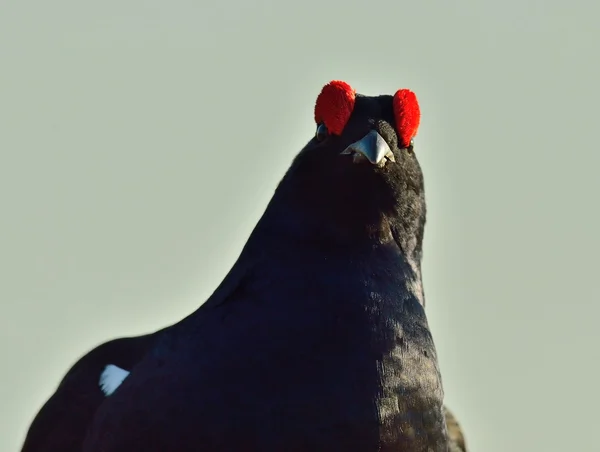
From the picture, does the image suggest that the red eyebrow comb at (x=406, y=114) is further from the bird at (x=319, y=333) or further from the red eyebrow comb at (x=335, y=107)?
the red eyebrow comb at (x=335, y=107)

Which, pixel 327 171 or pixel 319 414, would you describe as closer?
pixel 319 414

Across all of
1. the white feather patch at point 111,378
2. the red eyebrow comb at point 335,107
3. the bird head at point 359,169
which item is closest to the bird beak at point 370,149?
the bird head at point 359,169

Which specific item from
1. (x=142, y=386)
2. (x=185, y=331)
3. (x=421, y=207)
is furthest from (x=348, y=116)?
(x=142, y=386)

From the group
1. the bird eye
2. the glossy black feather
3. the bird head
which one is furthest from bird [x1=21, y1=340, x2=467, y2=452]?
the bird eye

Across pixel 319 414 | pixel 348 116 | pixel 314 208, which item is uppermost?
pixel 348 116

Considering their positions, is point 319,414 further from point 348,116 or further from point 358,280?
point 348,116

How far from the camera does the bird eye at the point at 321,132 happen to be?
14.1 feet

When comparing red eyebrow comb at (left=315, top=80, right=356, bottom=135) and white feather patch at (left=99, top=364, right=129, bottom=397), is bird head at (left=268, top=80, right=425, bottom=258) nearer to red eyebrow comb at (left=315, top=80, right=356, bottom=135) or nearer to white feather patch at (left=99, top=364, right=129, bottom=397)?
red eyebrow comb at (left=315, top=80, right=356, bottom=135)

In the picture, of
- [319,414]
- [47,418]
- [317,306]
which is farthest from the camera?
[47,418]

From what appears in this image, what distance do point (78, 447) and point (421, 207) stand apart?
72.3 inches

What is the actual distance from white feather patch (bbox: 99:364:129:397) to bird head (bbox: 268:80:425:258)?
3.45 ft

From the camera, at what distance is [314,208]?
4.20 meters

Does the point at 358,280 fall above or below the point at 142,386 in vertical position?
above

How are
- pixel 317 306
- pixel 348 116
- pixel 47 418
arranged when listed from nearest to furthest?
pixel 317 306 < pixel 348 116 < pixel 47 418
